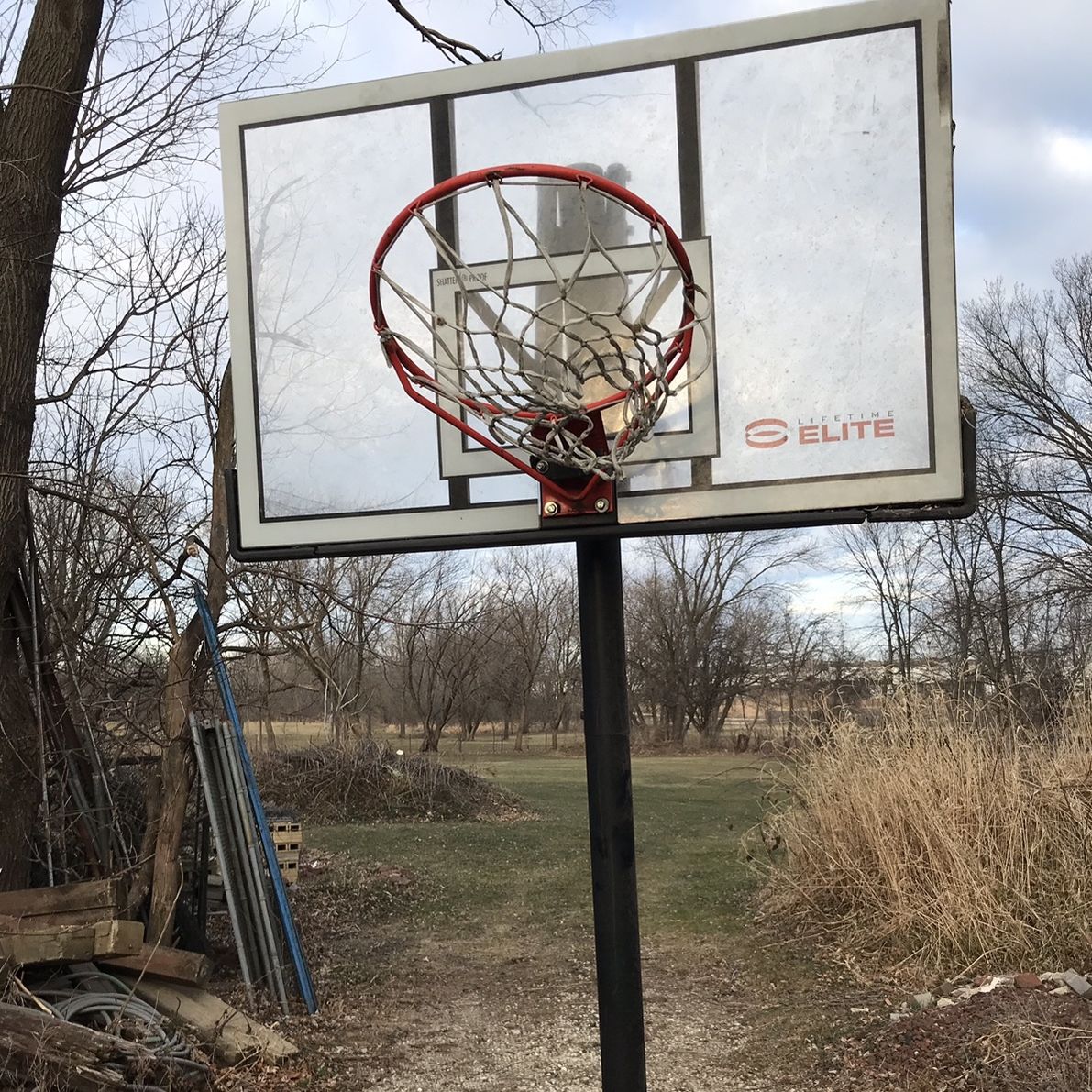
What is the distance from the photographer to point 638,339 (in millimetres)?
3047

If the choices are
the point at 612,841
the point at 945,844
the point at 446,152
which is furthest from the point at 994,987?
the point at 446,152

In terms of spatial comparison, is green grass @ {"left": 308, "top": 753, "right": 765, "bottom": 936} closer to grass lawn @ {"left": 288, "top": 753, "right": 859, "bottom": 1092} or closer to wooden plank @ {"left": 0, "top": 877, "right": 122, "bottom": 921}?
grass lawn @ {"left": 288, "top": 753, "right": 859, "bottom": 1092}

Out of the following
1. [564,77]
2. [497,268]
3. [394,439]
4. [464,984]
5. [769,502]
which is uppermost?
[564,77]

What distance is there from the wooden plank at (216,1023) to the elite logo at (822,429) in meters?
3.64

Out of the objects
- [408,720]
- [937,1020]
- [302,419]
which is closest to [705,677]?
[408,720]

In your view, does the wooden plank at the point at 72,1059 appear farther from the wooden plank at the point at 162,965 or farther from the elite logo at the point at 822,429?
the elite logo at the point at 822,429

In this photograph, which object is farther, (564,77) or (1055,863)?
(1055,863)

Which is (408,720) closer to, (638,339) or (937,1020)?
(937,1020)

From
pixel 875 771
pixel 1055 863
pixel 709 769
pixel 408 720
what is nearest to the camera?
pixel 1055 863

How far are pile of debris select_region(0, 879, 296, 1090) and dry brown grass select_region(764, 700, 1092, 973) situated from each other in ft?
12.3

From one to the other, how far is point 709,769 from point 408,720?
25.8 feet

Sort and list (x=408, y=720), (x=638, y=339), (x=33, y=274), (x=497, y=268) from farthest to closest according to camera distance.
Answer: (x=408, y=720), (x=33, y=274), (x=497, y=268), (x=638, y=339)

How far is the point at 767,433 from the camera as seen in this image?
3.22 meters

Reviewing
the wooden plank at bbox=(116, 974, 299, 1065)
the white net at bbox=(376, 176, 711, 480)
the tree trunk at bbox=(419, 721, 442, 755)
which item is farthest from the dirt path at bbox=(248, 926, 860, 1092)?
the tree trunk at bbox=(419, 721, 442, 755)
